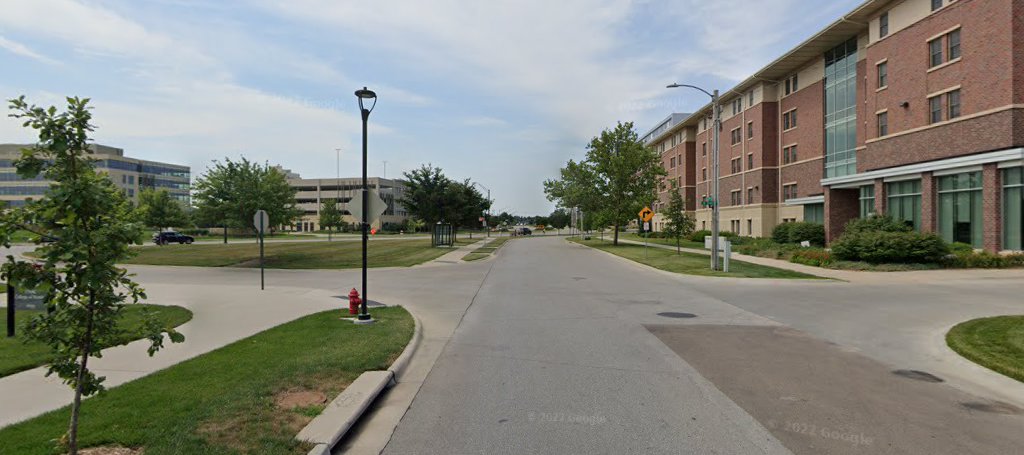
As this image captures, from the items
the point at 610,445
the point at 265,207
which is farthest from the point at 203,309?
the point at 265,207

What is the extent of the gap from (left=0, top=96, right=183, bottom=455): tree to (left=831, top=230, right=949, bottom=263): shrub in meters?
26.1

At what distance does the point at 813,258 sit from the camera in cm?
2539

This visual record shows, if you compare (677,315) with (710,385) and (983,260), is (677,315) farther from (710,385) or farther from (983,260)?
(983,260)

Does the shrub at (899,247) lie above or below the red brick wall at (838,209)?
below

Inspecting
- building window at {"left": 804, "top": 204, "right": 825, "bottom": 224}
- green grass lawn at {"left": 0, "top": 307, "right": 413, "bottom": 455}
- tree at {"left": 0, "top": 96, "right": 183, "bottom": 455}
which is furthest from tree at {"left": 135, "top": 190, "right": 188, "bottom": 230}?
tree at {"left": 0, "top": 96, "right": 183, "bottom": 455}

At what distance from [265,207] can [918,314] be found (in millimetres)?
25292

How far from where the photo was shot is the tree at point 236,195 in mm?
26391

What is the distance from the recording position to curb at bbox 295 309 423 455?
4.61 m

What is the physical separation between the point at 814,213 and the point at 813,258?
744 inches

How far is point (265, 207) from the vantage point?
2634cm

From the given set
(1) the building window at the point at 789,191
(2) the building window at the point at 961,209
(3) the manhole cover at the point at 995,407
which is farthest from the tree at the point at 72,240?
(1) the building window at the point at 789,191

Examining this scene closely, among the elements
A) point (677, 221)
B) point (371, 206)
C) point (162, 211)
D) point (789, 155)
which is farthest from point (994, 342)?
point (162, 211)

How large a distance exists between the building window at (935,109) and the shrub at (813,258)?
9.34 metres

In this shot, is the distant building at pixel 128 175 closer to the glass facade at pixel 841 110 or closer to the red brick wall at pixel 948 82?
the glass facade at pixel 841 110
